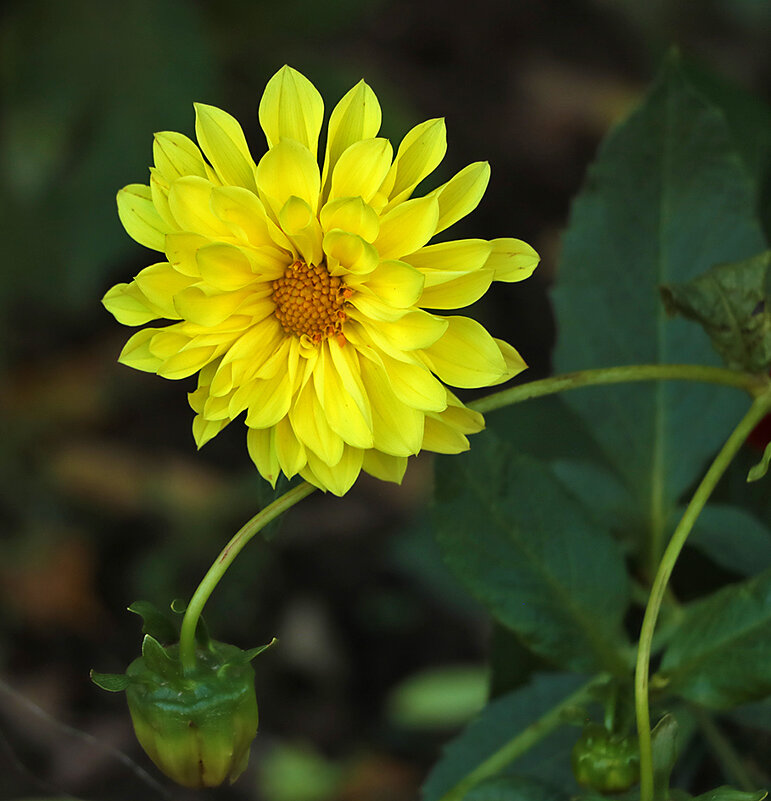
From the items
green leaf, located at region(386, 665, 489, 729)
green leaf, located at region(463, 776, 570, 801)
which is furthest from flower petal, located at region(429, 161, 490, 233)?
green leaf, located at region(386, 665, 489, 729)

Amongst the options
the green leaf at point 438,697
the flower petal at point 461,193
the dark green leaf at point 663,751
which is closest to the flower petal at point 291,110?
the flower petal at point 461,193

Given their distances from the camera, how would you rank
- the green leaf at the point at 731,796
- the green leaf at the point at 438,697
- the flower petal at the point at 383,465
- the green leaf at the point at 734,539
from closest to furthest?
the green leaf at the point at 731,796, the flower petal at the point at 383,465, the green leaf at the point at 734,539, the green leaf at the point at 438,697

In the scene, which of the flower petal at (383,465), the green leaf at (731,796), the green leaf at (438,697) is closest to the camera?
the green leaf at (731,796)

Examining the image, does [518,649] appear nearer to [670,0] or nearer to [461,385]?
[461,385]

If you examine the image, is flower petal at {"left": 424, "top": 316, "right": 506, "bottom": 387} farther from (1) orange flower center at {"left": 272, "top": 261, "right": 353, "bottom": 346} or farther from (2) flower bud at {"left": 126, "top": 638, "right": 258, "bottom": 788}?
(2) flower bud at {"left": 126, "top": 638, "right": 258, "bottom": 788}

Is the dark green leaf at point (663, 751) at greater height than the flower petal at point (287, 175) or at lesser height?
lesser

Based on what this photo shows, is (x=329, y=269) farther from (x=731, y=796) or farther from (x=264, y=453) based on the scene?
(x=731, y=796)

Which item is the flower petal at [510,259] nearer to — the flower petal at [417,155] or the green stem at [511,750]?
the flower petal at [417,155]
